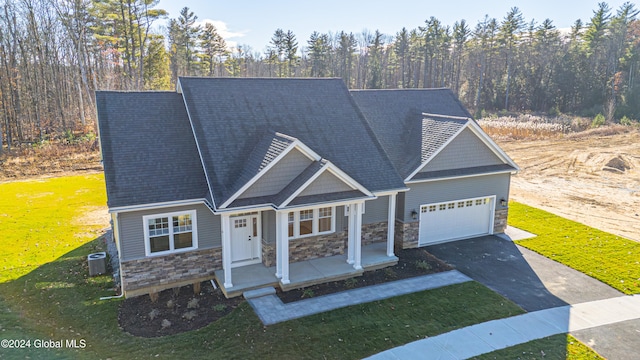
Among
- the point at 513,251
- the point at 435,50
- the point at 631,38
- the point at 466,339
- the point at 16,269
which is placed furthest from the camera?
the point at 435,50

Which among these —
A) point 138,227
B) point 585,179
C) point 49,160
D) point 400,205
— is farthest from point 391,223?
point 49,160

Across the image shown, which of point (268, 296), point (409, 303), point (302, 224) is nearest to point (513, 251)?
point (409, 303)

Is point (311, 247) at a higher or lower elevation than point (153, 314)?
higher

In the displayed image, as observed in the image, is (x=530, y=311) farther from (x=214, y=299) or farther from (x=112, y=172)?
(x=112, y=172)

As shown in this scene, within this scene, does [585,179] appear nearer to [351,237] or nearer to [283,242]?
[351,237]

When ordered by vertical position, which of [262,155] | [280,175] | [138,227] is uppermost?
[262,155]

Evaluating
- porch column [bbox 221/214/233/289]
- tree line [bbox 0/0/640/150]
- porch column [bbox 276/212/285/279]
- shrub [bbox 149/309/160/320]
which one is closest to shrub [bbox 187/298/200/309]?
shrub [bbox 149/309/160/320]

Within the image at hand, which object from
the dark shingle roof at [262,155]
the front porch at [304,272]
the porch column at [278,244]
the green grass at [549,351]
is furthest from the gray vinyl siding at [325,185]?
the green grass at [549,351]

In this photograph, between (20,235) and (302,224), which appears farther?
(20,235)

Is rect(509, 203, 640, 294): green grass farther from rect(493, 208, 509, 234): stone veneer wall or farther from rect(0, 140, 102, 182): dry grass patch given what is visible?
rect(0, 140, 102, 182): dry grass patch
